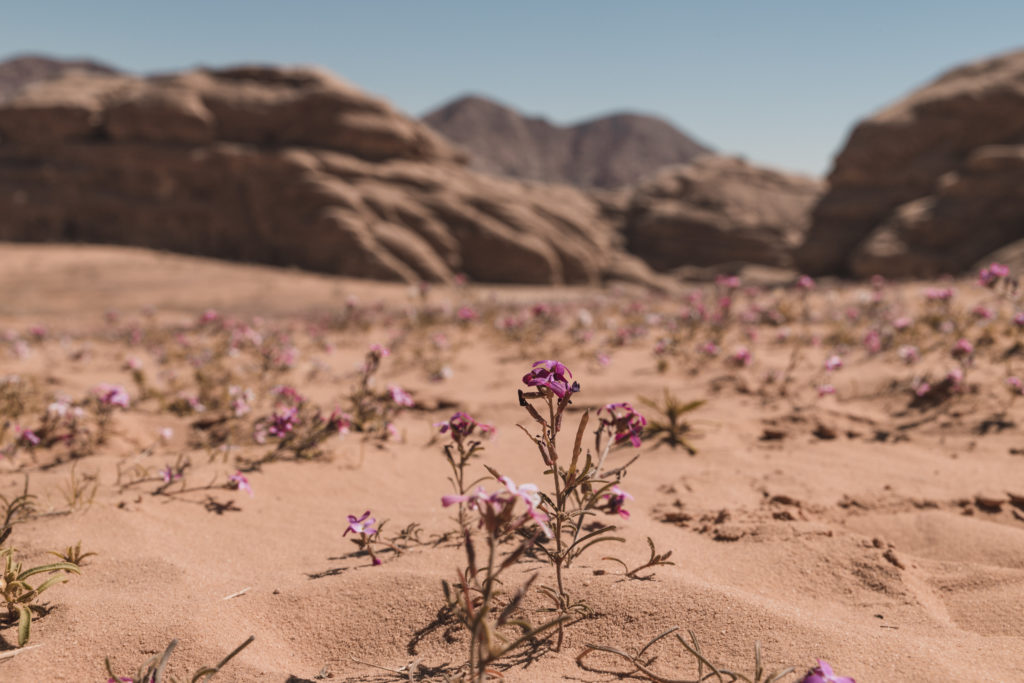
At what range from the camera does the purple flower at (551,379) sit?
5.47 ft

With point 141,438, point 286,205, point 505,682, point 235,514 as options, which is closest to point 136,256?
point 286,205

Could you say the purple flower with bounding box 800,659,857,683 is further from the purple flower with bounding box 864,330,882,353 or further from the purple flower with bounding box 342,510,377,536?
the purple flower with bounding box 864,330,882,353

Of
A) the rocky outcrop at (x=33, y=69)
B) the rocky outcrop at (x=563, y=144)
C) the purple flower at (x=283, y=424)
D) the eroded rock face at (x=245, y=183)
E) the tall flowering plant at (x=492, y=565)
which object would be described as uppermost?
the rocky outcrop at (x=33, y=69)

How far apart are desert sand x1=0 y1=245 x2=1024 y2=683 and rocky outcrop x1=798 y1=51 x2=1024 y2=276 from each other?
2093 cm

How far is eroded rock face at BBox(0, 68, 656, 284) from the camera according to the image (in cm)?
2447

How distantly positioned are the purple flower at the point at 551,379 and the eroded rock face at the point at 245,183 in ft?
72.2

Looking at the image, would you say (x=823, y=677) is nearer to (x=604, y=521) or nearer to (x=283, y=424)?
(x=604, y=521)

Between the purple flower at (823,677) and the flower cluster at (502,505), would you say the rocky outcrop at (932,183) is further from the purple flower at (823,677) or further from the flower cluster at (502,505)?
the flower cluster at (502,505)

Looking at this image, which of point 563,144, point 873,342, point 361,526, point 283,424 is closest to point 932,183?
point 873,342

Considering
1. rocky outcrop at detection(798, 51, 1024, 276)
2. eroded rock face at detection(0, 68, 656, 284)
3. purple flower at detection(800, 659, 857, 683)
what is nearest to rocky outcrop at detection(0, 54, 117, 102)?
eroded rock face at detection(0, 68, 656, 284)

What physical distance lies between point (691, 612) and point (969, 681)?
0.67 meters

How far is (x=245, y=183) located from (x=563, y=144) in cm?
8669

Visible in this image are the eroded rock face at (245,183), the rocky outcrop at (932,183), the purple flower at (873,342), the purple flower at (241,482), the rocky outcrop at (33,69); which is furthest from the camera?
the rocky outcrop at (33,69)

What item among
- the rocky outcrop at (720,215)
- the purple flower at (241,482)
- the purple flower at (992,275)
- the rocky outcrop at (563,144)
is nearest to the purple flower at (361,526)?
the purple flower at (241,482)
